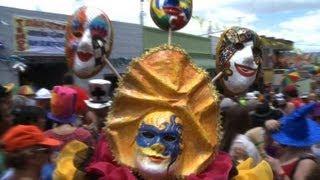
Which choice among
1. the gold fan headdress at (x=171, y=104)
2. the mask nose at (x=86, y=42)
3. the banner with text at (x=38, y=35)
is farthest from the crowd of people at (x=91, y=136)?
the banner with text at (x=38, y=35)

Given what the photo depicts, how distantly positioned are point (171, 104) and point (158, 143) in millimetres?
246

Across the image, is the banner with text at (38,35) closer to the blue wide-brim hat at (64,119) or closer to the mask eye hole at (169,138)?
the blue wide-brim hat at (64,119)

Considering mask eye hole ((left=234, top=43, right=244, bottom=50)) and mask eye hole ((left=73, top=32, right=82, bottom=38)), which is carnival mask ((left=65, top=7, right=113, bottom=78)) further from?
mask eye hole ((left=234, top=43, right=244, bottom=50))

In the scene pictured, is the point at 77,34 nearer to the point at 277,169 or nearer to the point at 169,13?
the point at 169,13

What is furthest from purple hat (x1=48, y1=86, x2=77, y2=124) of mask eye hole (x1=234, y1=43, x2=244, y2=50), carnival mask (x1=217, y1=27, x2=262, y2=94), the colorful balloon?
mask eye hole (x1=234, y1=43, x2=244, y2=50)

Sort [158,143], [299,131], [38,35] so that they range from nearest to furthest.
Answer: [158,143]
[299,131]
[38,35]

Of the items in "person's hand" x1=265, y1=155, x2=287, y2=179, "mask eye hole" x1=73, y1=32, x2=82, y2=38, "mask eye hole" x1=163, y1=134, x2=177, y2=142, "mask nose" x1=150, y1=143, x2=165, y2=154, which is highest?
"mask eye hole" x1=73, y1=32, x2=82, y2=38

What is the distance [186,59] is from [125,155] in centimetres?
68

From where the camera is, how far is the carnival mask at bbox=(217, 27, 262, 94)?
340 cm

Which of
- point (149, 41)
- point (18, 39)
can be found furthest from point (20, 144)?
point (149, 41)

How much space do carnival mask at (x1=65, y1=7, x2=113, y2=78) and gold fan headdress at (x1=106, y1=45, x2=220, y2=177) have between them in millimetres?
351

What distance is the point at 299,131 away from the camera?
3.74m

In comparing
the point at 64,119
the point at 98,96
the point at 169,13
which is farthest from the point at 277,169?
the point at 98,96

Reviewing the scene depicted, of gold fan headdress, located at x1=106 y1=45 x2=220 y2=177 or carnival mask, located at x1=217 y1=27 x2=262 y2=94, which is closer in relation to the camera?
gold fan headdress, located at x1=106 y1=45 x2=220 y2=177
